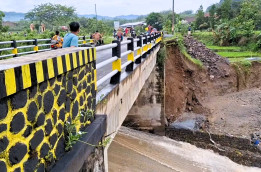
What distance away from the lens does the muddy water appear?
11039mm

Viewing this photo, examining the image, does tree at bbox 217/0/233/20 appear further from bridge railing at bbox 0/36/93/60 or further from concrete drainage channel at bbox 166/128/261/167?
bridge railing at bbox 0/36/93/60

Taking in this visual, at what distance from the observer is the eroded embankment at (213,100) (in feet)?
50.1

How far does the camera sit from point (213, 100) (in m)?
21.9

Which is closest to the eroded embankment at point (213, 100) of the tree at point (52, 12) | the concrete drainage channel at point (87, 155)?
the concrete drainage channel at point (87, 155)

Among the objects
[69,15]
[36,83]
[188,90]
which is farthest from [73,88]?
[69,15]

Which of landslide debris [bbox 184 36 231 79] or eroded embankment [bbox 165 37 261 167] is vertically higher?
landslide debris [bbox 184 36 231 79]

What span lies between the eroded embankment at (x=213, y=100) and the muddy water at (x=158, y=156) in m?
0.98

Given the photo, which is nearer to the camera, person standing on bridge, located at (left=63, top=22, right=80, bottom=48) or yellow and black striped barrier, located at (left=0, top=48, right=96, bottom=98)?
yellow and black striped barrier, located at (left=0, top=48, right=96, bottom=98)

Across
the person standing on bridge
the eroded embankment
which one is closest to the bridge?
the person standing on bridge

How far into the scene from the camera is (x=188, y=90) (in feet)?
67.8

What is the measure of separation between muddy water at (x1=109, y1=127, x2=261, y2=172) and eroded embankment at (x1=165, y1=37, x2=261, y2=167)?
981mm

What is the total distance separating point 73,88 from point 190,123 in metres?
15.7

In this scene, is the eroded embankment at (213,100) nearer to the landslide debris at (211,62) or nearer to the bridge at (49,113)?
the landslide debris at (211,62)

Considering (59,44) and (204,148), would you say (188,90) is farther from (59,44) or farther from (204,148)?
(59,44)
